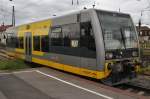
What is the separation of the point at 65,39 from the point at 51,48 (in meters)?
2.06

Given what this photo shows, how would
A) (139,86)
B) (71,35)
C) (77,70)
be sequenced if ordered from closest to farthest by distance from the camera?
(139,86) < (77,70) < (71,35)

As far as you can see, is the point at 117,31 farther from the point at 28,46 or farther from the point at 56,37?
the point at 28,46

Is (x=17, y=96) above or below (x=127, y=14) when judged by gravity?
below

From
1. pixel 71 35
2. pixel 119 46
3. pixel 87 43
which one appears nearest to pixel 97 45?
pixel 87 43

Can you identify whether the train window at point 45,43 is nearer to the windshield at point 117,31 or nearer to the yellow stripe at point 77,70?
the yellow stripe at point 77,70

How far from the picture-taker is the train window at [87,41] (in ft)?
38.0

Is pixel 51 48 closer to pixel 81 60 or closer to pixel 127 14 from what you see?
pixel 81 60

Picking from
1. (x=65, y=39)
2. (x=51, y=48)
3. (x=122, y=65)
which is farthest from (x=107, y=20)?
(x=51, y=48)

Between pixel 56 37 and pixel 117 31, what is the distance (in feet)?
13.7

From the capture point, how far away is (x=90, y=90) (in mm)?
9953

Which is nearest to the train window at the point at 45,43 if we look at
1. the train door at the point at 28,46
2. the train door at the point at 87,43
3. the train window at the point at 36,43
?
the train window at the point at 36,43

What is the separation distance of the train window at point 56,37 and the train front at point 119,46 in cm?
336

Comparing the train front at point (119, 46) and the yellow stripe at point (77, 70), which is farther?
the train front at point (119, 46)

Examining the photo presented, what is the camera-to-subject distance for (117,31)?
39.8ft
